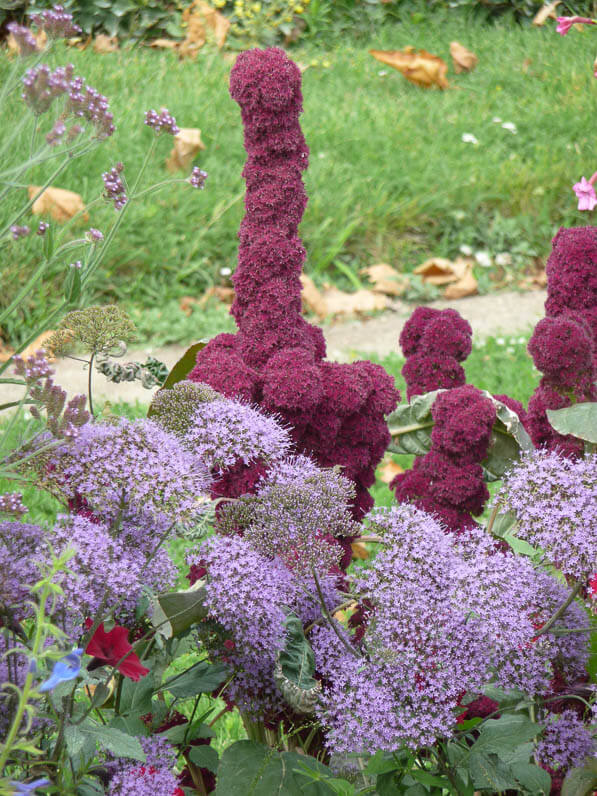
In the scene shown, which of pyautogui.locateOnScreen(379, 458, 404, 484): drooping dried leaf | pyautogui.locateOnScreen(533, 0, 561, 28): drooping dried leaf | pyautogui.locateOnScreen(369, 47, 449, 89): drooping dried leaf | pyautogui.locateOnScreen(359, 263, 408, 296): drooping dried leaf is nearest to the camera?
pyautogui.locateOnScreen(379, 458, 404, 484): drooping dried leaf

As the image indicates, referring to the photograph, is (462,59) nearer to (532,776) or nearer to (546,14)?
(546,14)

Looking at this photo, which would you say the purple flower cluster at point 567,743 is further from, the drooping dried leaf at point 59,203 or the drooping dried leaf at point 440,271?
the drooping dried leaf at point 440,271

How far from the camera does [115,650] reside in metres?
0.87

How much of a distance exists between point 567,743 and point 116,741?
51 centimetres

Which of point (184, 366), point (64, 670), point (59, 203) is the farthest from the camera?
point (59, 203)

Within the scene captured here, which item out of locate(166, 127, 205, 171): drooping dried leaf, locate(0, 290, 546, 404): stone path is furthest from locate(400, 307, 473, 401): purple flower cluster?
locate(166, 127, 205, 171): drooping dried leaf

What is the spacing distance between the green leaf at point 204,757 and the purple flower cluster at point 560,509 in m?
0.45

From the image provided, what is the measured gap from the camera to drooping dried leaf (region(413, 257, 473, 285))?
15.5 ft

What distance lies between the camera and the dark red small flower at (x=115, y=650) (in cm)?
87

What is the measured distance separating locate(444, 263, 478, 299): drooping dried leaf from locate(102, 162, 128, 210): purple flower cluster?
12.2ft

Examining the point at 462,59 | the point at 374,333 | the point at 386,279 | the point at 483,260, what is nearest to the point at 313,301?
the point at 374,333

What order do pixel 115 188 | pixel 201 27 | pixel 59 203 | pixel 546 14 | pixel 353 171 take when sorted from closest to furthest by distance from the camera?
pixel 115 188, pixel 59 203, pixel 353 171, pixel 201 27, pixel 546 14

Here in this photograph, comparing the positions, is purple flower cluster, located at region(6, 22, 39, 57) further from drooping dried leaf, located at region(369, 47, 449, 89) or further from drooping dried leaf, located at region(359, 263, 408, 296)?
drooping dried leaf, located at region(369, 47, 449, 89)

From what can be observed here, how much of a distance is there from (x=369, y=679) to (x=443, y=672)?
8cm
